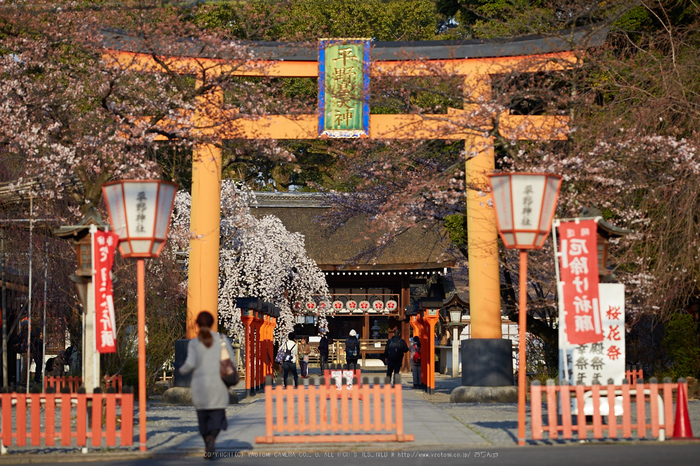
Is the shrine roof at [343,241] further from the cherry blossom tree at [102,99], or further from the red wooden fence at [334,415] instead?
the red wooden fence at [334,415]

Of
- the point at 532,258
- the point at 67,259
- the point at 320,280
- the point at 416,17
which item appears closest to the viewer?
the point at 532,258

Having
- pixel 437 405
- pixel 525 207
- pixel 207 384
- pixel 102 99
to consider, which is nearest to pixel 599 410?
pixel 525 207

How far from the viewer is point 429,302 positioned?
851 inches

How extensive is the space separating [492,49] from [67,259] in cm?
993

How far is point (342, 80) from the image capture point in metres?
17.0

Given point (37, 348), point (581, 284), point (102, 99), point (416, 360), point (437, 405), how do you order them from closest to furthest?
point (581, 284) → point (102, 99) → point (437, 405) → point (37, 348) → point (416, 360)

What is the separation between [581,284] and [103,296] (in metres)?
6.11

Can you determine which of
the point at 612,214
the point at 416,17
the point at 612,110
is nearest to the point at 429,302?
the point at 612,214

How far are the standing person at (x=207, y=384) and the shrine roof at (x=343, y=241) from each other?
23.1 m

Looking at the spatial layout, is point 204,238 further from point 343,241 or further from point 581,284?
point 343,241

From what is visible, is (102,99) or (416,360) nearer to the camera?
(102,99)

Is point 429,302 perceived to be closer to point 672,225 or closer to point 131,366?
point 131,366

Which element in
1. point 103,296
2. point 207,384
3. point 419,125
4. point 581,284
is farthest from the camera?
point 419,125

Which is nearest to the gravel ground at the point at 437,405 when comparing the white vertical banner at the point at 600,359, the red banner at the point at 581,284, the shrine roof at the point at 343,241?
the white vertical banner at the point at 600,359
